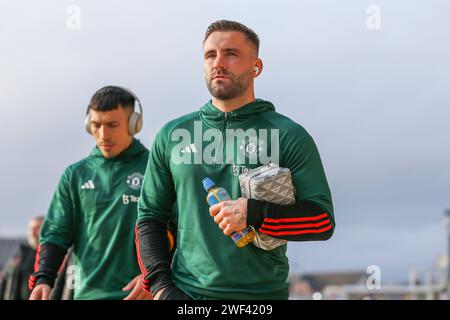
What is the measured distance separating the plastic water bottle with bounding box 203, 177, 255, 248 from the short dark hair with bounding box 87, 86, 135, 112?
103 inches

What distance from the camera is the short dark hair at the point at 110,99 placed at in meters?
7.24

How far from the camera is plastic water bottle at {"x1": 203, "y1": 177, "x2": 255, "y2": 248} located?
4684 millimetres

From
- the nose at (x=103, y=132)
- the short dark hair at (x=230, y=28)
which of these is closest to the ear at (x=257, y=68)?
the short dark hair at (x=230, y=28)

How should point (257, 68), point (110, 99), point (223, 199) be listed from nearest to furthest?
point (223, 199) → point (257, 68) → point (110, 99)

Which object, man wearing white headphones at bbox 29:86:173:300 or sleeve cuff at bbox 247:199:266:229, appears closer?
sleeve cuff at bbox 247:199:266:229

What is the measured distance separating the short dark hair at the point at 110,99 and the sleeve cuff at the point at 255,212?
2948mm

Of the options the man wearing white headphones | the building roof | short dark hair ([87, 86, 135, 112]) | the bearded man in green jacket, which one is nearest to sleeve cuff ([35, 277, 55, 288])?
the man wearing white headphones

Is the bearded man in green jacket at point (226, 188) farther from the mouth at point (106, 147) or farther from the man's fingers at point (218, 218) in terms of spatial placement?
the mouth at point (106, 147)

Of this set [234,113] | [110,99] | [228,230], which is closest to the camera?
[228,230]

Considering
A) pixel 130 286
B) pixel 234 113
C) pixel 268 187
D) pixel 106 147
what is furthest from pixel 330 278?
pixel 268 187

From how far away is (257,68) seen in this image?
5.13 m

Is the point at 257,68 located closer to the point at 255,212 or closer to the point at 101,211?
the point at 255,212

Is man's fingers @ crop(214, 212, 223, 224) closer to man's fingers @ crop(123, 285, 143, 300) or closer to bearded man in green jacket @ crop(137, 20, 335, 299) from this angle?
bearded man in green jacket @ crop(137, 20, 335, 299)

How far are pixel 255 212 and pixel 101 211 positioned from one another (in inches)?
113
